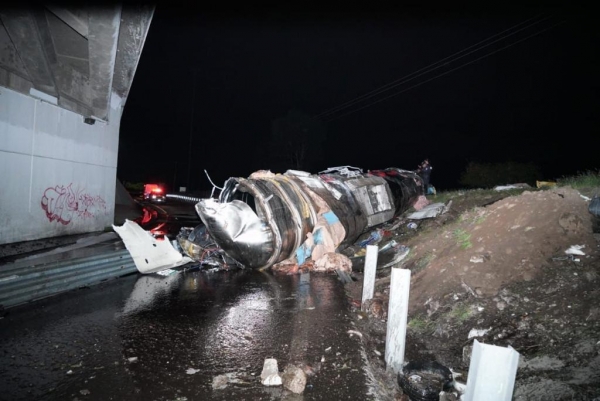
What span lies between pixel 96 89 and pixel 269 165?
32.6 metres

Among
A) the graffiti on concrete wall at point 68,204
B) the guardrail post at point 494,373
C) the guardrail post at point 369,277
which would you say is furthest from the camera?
→ the graffiti on concrete wall at point 68,204

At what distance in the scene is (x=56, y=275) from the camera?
562cm

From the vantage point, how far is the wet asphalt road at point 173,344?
3.04m

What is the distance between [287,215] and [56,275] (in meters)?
4.47

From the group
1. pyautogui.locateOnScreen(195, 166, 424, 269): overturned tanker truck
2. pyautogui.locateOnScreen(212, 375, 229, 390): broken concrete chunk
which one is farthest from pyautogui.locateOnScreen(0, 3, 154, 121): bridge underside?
pyautogui.locateOnScreen(212, 375, 229, 390): broken concrete chunk

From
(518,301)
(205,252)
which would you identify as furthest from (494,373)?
(205,252)

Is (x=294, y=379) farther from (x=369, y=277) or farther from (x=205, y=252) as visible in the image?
(x=205, y=252)

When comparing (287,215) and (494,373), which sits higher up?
(287,215)

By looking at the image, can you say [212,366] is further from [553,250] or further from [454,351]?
[553,250]

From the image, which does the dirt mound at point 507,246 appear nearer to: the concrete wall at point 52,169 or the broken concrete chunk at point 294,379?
the broken concrete chunk at point 294,379

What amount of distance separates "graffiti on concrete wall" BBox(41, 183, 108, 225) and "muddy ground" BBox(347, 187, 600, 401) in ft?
30.7

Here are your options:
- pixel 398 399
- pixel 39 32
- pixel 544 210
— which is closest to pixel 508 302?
pixel 398 399

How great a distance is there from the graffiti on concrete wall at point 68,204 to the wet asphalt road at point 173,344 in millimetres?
5336

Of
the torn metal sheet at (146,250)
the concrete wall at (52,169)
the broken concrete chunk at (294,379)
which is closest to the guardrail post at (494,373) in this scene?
the broken concrete chunk at (294,379)
